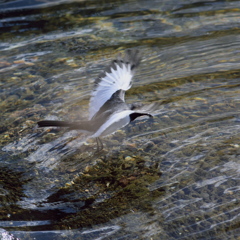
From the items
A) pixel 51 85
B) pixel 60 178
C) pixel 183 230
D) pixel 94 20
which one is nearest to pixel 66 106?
pixel 51 85

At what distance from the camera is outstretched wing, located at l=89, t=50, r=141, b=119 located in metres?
4.84

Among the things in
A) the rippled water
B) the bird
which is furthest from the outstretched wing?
the rippled water

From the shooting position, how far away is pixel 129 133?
4.90 meters

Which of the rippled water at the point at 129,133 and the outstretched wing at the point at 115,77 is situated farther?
the outstretched wing at the point at 115,77

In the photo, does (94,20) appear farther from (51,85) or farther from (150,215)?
(150,215)

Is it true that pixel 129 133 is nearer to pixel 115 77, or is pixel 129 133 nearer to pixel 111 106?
pixel 111 106

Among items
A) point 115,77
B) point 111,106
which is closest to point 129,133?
point 111,106

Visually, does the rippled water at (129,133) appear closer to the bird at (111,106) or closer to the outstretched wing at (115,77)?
the bird at (111,106)

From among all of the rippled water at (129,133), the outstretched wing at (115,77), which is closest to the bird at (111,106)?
the outstretched wing at (115,77)

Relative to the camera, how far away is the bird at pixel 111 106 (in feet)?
14.0

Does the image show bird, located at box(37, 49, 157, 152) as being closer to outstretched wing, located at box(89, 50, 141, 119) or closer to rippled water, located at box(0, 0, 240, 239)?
outstretched wing, located at box(89, 50, 141, 119)

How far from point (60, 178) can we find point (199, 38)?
4.58 metres

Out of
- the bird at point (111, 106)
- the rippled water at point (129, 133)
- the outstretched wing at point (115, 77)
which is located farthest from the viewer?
the outstretched wing at point (115, 77)

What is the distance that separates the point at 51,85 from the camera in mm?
6305
